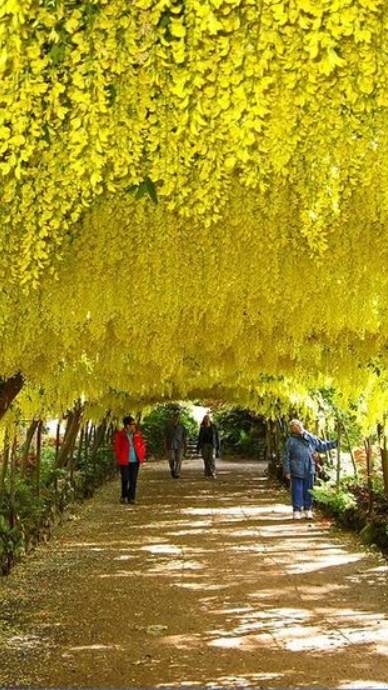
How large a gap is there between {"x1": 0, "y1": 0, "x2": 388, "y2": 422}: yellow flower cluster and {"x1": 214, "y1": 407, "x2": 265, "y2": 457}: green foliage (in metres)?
→ 20.3

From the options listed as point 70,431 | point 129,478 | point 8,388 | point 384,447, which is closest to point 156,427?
point 129,478

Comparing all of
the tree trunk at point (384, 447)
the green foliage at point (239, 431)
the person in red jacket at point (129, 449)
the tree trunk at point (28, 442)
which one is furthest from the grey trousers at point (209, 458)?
the tree trunk at point (384, 447)

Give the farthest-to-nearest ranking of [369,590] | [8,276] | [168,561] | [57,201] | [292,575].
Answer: [168,561]
[292,575]
[369,590]
[8,276]
[57,201]

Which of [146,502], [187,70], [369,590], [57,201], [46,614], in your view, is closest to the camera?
[187,70]

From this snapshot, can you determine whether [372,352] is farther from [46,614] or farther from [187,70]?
[187,70]

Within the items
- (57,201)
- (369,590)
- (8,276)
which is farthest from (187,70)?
(369,590)

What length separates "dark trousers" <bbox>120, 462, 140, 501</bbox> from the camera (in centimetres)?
1344

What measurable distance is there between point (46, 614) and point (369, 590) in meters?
2.48

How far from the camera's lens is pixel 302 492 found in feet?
37.0

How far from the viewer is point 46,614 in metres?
6.21

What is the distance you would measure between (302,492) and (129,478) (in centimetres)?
353

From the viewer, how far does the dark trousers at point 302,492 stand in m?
10.9

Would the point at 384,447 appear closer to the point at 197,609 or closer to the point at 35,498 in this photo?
the point at 197,609

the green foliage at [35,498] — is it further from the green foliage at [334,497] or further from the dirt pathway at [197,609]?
the green foliage at [334,497]
